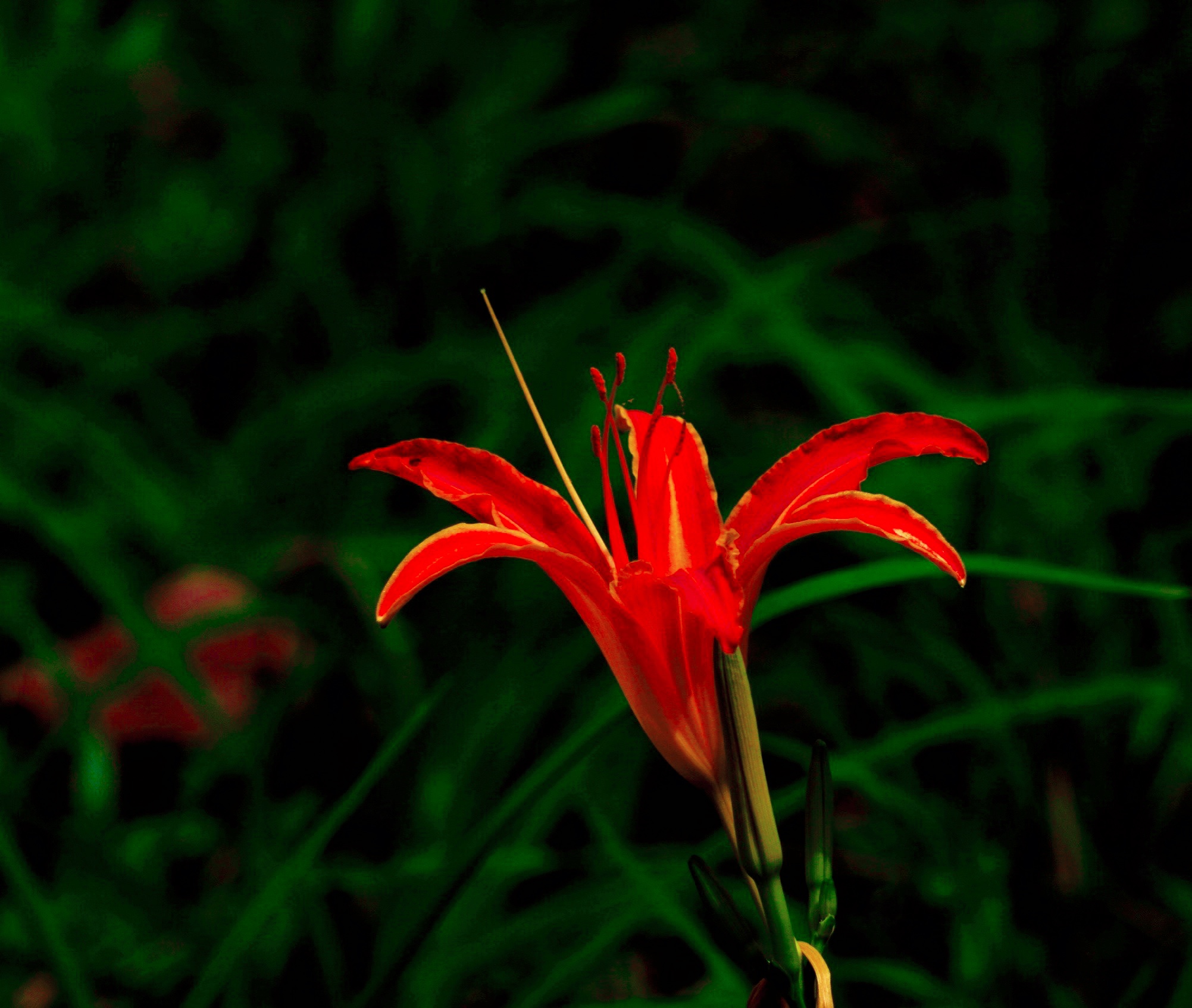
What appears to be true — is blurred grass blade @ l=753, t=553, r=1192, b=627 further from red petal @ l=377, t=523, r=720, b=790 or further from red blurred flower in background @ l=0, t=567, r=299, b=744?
red blurred flower in background @ l=0, t=567, r=299, b=744

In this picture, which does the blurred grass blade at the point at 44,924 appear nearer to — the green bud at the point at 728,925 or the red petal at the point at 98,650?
the green bud at the point at 728,925

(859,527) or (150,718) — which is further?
(150,718)

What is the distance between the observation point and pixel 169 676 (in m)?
0.92

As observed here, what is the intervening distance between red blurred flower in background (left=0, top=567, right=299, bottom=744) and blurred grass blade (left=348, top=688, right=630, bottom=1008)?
1.97 feet

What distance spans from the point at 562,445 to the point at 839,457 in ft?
1.69

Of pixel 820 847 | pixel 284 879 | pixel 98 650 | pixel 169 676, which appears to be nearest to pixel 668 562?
pixel 820 847

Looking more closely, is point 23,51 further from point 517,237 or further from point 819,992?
point 819,992

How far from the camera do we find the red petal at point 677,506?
40cm

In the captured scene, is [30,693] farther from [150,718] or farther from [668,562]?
[668,562]

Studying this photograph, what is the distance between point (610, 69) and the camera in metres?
1.42

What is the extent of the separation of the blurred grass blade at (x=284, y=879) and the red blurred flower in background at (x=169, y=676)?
0.46m

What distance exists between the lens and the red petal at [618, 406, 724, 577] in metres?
0.40

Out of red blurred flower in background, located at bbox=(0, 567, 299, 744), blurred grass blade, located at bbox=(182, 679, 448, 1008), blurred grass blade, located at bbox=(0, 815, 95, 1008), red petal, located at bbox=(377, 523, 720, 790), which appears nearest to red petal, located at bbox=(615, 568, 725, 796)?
red petal, located at bbox=(377, 523, 720, 790)

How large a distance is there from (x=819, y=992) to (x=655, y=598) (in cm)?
16
